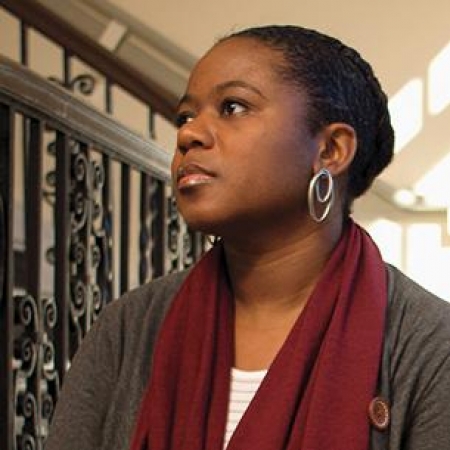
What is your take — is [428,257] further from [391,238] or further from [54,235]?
[54,235]

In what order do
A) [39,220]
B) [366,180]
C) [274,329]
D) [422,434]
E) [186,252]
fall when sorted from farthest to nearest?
1. [186,252]
2. [39,220]
3. [366,180]
4. [274,329]
5. [422,434]

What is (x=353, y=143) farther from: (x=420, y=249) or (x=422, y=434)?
(x=420, y=249)

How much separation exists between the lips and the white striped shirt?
8.5 inches

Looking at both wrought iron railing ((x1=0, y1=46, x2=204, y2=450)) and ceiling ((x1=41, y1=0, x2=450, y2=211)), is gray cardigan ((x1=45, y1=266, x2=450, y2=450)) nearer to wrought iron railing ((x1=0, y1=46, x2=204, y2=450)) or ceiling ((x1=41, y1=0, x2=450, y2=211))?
wrought iron railing ((x1=0, y1=46, x2=204, y2=450))

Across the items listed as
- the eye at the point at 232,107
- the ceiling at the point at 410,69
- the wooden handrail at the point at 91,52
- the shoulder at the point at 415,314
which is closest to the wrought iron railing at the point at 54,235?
the wooden handrail at the point at 91,52

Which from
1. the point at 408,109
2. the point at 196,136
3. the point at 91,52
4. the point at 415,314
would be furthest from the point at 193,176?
the point at 408,109

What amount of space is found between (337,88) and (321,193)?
13 centimetres

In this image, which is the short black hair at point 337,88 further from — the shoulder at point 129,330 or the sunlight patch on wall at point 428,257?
the sunlight patch on wall at point 428,257

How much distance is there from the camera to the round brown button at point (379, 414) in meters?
0.94

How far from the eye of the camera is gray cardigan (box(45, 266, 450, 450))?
95 cm

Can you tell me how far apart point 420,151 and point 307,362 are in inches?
115

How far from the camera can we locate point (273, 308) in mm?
1088

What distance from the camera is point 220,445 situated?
1.00 metres

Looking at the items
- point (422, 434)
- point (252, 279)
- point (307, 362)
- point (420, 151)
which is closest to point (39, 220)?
point (252, 279)
